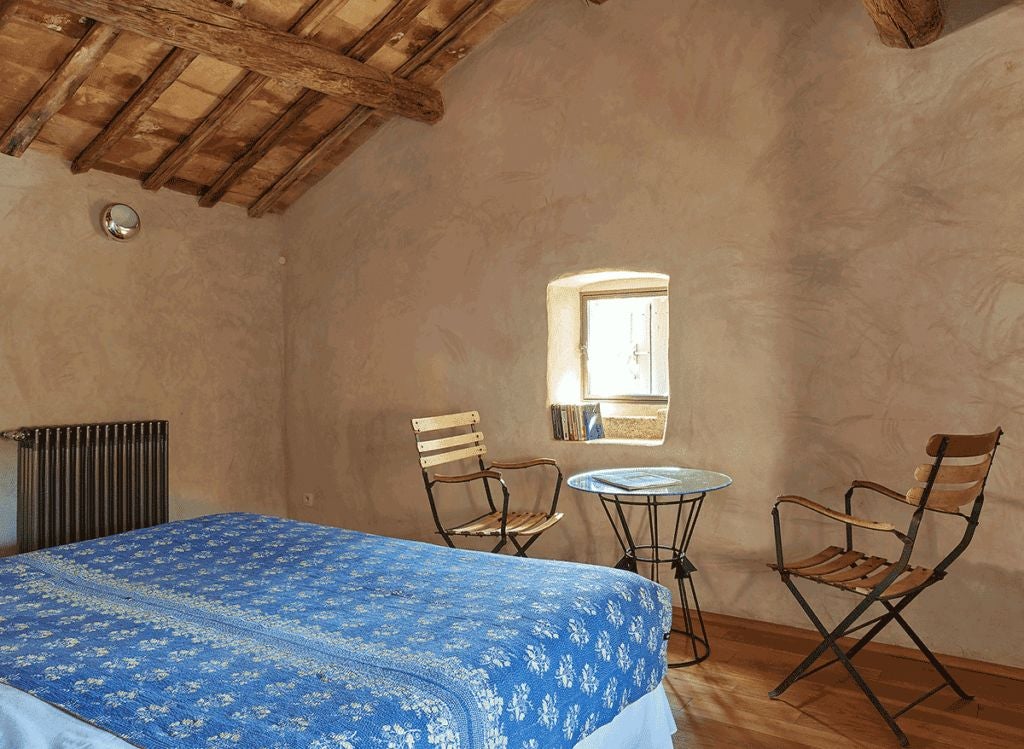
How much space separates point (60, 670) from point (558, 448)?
2.99 meters

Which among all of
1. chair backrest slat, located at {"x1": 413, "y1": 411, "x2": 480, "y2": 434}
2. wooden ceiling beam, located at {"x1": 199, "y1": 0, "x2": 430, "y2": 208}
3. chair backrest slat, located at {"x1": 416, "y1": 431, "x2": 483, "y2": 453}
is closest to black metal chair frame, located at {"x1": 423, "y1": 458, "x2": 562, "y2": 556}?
chair backrest slat, located at {"x1": 416, "y1": 431, "x2": 483, "y2": 453}

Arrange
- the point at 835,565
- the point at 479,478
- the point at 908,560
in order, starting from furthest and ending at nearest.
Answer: the point at 479,478
the point at 835,565
the point at 908,560

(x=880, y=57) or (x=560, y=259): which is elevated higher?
(x=880, y=57)

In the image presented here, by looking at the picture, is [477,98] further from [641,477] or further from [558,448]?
[641,477]

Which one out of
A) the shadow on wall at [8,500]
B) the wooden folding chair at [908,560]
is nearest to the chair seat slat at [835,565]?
the wooden folding chair at [908,560]

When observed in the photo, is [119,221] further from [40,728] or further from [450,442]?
[40,728]

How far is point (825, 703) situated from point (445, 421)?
2327mm

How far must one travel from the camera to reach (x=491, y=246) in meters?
4.79

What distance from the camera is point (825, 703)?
299cm

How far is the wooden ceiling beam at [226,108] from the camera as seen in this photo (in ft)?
13.3

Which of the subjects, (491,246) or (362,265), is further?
(362,265)

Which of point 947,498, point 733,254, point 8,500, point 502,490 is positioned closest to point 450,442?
point 502,490

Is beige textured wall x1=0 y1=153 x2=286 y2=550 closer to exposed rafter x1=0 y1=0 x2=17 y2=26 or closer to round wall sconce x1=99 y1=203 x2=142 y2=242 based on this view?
round wall sconce x1=99 y1=203 x2=142 y2=242

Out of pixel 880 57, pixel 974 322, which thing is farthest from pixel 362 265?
pixel 974 322
